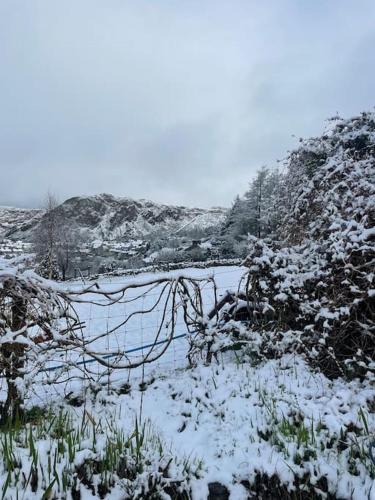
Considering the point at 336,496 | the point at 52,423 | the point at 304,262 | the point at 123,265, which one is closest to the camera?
the point at 336,496

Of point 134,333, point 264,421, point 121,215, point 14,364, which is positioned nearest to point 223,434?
point 264,421

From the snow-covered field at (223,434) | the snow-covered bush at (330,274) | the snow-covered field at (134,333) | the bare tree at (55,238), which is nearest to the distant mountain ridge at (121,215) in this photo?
the bare tree at (55,238)

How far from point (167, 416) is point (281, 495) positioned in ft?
4.04

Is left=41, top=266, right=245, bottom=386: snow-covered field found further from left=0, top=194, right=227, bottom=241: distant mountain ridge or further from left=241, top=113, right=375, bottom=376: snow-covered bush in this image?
left=0, top=194, right=227, bottom=241: distant mountain ridge

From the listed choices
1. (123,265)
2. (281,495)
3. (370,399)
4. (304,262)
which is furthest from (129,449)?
(123,265)

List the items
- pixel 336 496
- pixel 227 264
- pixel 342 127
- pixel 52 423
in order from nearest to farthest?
1. pixel 336 496
2. pixel 52 423
3. pixel 342 127
4. pixel 227 264

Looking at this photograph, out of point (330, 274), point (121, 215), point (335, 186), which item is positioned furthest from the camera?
point (121, 215)

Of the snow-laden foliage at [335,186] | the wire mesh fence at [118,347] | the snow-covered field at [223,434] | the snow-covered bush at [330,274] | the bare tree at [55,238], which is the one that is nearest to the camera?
the snow-covered field at [223,434]

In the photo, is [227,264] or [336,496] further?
[227,264]

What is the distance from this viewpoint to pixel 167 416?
9.91ft

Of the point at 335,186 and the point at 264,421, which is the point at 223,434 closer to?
the point at 264,421

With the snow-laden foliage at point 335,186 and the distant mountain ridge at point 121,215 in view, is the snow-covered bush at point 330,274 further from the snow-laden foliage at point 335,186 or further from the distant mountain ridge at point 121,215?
the distant mountain ridge at point 121,215

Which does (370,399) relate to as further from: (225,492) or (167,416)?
(167,416)

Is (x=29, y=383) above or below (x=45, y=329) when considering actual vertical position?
below
